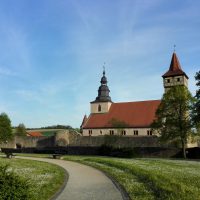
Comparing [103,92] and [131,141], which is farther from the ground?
[103,92]

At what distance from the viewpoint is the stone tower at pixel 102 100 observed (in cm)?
7556

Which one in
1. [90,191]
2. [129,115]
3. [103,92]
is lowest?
[90,191]

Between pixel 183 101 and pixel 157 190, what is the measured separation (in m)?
28.0

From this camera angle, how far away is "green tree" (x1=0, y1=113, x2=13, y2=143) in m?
59.2

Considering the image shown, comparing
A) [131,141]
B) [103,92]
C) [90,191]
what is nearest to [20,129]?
[103,92]

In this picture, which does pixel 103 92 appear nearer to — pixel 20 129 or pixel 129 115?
pixel 129 115

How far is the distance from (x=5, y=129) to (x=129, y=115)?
83.7 feet

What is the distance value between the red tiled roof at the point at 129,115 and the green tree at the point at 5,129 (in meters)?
17.8

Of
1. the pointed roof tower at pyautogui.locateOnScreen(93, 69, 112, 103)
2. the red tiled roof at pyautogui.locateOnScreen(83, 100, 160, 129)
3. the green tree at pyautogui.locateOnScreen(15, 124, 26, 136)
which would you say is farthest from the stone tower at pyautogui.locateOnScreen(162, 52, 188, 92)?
the green tree at pyautogui.locateOnScreen(15, 124, 26, 136)

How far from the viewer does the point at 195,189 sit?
12.0 meters

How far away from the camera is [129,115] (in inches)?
2709

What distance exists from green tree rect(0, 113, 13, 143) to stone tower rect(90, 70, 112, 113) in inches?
852

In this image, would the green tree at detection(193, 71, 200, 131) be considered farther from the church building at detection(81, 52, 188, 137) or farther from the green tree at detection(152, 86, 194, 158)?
the church building at detection(81, 52, 188, 137)

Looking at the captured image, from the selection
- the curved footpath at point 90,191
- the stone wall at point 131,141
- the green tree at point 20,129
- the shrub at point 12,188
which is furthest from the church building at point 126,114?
the shrub at point 12,188
